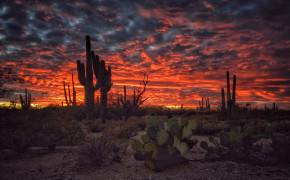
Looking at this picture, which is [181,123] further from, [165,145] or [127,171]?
[127,171]

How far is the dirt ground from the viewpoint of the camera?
3.71 meters

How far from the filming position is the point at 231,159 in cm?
448

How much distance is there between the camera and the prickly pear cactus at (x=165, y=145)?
13.2 feet

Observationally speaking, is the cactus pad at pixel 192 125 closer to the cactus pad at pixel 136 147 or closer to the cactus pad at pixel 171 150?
the cactus pad at pixel 171 150

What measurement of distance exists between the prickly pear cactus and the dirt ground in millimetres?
173

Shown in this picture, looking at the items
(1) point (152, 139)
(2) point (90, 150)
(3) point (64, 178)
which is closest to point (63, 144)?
(2) point (90, 150)

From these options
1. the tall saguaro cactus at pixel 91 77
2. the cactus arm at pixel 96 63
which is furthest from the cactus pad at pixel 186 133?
the cactus arm at pixel 96 63

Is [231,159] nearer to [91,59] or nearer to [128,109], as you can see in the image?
[128,109]

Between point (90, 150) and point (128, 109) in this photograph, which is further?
point (128, 109)

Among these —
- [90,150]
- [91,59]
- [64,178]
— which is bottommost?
[64,178]

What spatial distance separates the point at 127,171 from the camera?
4.12 m

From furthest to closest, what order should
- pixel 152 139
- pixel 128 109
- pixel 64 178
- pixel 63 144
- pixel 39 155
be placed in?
pixel 128 109 → pixel 63 144 → pixel 39 155 → pixel 152 139 → pixel 64 178

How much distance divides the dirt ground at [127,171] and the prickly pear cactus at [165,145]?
173 millimetres

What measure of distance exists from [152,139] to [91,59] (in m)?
15.3
